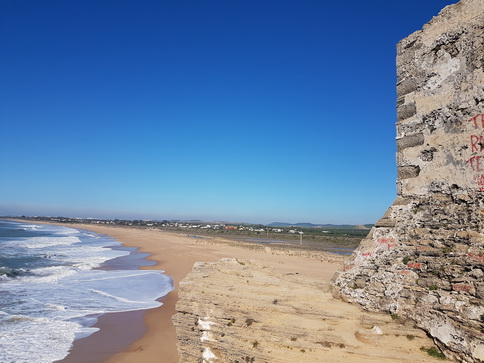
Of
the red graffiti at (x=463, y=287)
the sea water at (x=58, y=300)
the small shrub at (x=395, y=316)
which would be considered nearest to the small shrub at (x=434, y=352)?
the small shrub at (x=395, y=316)

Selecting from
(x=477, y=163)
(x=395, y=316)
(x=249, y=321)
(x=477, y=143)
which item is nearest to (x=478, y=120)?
(x=477, y=143)

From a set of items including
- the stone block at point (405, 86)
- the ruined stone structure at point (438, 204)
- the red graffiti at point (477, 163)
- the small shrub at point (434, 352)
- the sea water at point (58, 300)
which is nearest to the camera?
the small shrub at point (434, 352)

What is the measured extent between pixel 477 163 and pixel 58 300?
578 inches

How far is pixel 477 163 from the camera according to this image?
13.5 ft

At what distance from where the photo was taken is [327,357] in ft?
13.4

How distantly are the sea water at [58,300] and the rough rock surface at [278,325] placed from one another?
17.3ft

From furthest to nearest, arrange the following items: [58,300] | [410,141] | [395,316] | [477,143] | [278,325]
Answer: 1. [58,300]
2. [410,141]
3. [278,325]
4. [395,316]
5. [477,143]

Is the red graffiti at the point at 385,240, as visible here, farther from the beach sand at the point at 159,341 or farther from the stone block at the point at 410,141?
the stone block at the point at 410,141

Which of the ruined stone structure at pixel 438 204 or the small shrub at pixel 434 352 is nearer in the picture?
the small shrub at pixel 434 352

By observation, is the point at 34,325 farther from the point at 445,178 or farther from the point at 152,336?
the point at 445,178

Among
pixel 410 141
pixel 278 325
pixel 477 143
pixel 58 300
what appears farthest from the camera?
pixel 58 300

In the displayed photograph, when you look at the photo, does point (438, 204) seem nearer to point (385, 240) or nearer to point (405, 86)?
point (385, 240)

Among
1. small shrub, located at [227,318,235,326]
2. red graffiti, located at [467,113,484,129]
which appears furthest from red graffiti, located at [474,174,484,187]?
small shrub, located at [227,318,235,326]

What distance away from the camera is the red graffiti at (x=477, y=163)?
13.4 feet
